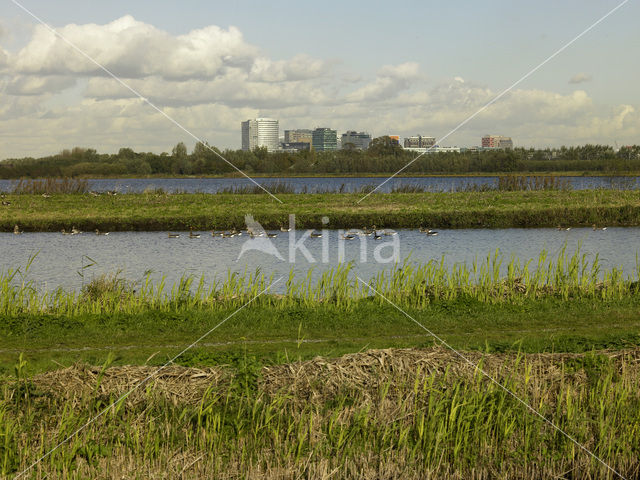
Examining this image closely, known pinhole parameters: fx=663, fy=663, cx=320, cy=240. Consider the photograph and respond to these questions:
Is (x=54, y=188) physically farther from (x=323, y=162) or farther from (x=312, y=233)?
(x=323, y=162)

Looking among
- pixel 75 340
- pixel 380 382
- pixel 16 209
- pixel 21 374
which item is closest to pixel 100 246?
pixel 16 209

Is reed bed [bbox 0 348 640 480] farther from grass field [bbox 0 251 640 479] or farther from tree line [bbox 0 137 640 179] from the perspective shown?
tree line [bbox 0 137 640 179]

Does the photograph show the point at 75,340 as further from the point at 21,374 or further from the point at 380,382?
the point at 380,382

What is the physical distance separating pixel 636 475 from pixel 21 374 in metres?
7.81

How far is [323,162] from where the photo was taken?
113562 mm

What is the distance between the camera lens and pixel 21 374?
891 cm

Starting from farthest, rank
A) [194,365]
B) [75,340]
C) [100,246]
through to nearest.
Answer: [100,246] → [75,340] → [194,365]

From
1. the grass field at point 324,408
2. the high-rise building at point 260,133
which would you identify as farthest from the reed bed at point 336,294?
the high-rise building at point 260,133

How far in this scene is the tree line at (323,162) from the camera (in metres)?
105

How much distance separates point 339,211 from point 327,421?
30.2 m

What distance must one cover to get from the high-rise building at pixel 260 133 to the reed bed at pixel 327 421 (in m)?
157

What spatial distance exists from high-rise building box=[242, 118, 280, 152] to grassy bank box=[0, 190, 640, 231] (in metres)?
122

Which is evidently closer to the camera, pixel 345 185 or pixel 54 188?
pixel 54 188

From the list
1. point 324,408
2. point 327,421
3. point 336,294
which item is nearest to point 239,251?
point 336,294
